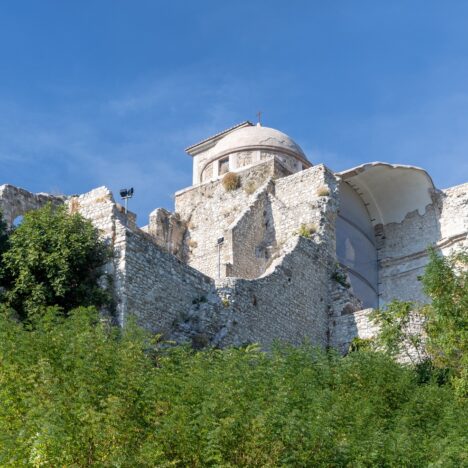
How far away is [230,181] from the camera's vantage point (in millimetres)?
28766

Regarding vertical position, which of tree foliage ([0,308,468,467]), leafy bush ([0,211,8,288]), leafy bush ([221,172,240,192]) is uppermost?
leafy bush ([221,172,240,192])

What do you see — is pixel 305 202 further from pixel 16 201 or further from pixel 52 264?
pixel 52 264

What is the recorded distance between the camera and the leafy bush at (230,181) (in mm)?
28672

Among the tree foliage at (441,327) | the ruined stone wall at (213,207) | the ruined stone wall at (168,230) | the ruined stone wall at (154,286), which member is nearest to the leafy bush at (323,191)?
the ruined stone wall at (213,207)

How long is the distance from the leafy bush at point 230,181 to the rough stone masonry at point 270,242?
109 mm

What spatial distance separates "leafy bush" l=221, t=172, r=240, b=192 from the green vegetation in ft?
38.9

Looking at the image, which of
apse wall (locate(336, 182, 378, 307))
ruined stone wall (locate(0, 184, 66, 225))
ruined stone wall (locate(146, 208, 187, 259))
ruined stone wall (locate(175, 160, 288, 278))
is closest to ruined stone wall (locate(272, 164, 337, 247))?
ruined stone wall (locate(175, 160, 288, 278))

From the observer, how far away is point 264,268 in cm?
2592

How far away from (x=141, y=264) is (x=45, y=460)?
28.7 ft

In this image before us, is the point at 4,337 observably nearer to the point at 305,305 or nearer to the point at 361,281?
the point at 305,305

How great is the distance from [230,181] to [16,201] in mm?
8521

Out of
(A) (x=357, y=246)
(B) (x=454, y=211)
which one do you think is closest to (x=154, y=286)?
(A) (x=357, y=246)

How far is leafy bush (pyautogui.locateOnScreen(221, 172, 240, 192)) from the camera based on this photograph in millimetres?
28672

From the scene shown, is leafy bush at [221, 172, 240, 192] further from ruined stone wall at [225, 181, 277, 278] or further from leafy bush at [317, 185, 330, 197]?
leafy bush at [317, 185, 330, 197]
